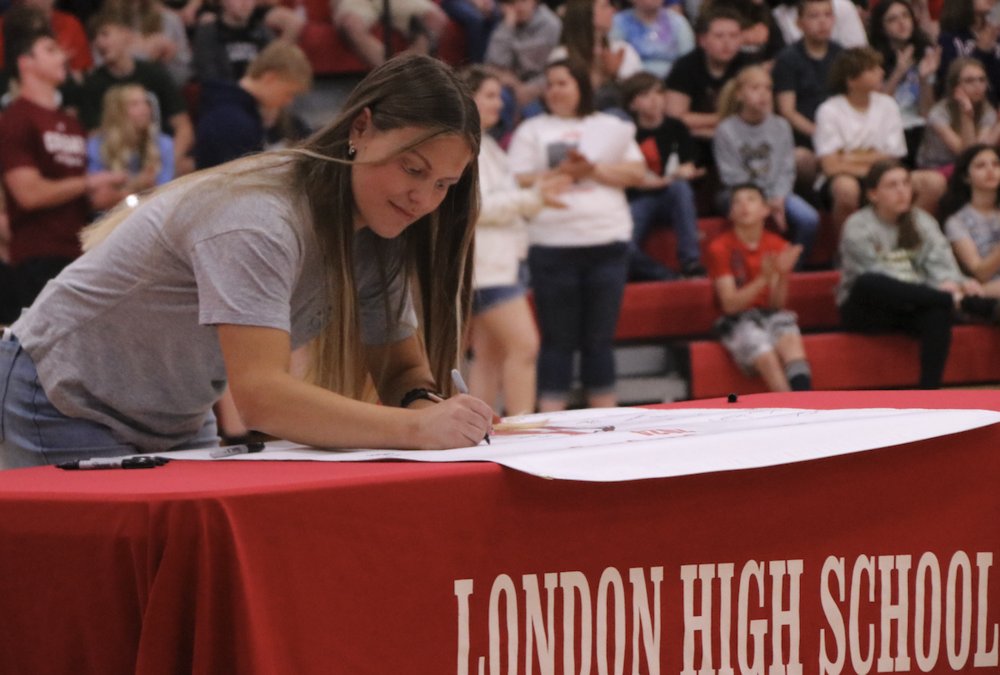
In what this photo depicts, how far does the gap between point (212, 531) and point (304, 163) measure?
65 cm

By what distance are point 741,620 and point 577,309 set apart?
3.69 metres

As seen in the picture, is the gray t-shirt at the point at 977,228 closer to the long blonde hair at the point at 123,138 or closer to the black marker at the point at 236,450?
the long blonde hair at the point at 123,138

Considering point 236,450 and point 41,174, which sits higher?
point 41,174

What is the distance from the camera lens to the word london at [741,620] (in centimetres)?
164

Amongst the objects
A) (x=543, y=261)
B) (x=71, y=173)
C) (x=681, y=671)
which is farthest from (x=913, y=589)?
(x=71, y=173)

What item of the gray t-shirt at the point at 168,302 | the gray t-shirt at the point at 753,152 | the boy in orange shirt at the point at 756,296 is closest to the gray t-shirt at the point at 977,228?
the gray t-shirt at the point at 753,152

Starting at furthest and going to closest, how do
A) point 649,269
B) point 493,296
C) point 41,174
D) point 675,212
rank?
point 675,212
point 649,269
point 41,174
point 493,296

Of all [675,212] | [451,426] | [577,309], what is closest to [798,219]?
[675,212]

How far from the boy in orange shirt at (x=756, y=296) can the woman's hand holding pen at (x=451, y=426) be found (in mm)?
4332

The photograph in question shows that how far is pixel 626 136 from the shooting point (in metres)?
5.50

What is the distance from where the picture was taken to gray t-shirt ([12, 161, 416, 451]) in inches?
69.6

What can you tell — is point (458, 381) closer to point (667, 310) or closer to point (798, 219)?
point (667, 310)

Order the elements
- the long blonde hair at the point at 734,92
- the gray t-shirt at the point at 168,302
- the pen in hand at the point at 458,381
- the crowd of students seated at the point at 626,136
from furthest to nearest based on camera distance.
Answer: the long blonde hair at the point at 734,92 < the crowd of students seated at the point at 626,136 < the pen in hand at the point at 458,381 < the gray t-shirt at the point at 168,302

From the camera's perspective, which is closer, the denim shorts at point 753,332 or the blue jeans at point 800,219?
the denim shorts at point 753,332
